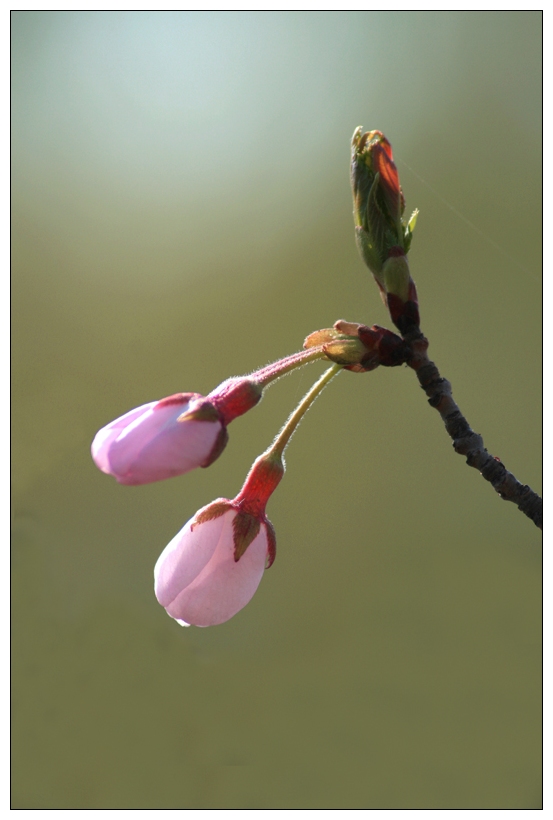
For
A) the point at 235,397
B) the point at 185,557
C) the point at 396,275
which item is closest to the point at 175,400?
the point at 235,397

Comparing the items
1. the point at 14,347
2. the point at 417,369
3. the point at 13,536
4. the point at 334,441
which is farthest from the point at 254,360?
the point at 417,369

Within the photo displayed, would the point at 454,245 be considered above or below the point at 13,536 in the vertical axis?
above

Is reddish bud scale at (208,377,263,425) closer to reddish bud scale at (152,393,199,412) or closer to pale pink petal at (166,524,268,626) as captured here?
reddish bud scale at (152,393,199,412)

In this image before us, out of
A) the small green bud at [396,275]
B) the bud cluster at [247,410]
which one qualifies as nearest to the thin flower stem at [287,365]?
the bud cluster at [247,410]

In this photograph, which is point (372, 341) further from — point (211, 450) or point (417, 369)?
point (211, 450)

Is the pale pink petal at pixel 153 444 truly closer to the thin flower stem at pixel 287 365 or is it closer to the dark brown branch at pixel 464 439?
the thin flower stem at pixel 287 365

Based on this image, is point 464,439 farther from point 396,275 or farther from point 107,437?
point 107,437
